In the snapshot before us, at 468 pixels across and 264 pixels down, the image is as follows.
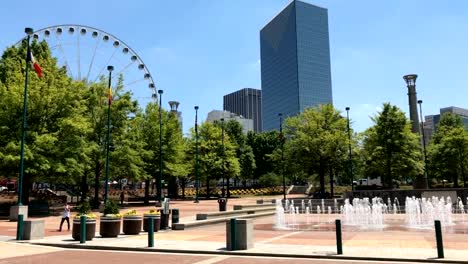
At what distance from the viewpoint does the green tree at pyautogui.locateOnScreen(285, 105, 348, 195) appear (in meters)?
51.5

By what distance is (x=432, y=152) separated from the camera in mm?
65250

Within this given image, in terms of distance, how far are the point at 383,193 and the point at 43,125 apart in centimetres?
2760

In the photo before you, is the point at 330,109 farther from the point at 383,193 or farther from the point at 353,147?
the point at 383,193

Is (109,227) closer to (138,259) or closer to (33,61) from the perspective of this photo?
(138,259)

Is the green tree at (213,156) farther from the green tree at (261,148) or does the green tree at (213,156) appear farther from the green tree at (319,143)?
the green tree at (261,148)

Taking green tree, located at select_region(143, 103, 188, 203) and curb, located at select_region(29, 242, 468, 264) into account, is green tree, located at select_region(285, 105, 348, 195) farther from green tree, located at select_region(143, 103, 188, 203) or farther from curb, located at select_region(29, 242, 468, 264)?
curb, located at select_region(29, 242, 468, 264)

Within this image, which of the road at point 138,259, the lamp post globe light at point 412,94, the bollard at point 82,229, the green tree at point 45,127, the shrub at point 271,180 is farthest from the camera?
the shrub at point 271,180

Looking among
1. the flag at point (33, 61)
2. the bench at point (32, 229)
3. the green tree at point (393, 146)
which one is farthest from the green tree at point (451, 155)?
the bench at point (32, 229)

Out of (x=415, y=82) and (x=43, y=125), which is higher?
(x=415, y=82)

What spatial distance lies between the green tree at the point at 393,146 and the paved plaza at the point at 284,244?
3096cm

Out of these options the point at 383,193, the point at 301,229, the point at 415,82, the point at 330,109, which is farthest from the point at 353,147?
the point at 301,229

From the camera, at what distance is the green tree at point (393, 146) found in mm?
49125

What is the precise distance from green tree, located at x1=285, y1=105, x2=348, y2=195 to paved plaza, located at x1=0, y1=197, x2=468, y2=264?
31374 millimetres

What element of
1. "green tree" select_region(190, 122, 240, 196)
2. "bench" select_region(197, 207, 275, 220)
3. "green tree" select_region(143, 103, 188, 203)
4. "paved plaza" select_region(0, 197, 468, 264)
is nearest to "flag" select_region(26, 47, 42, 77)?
"paved plaza" select_region(0, 197, 468, 264)
